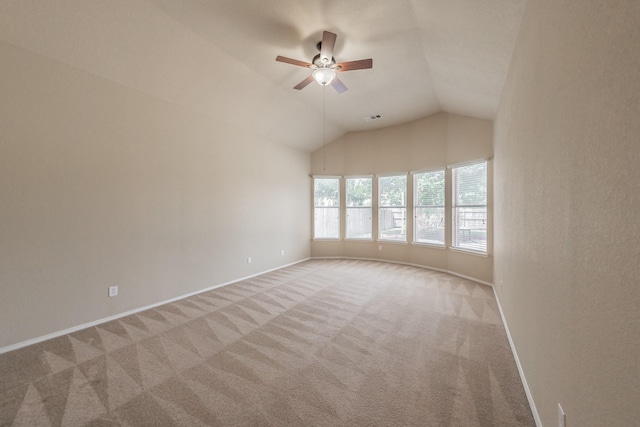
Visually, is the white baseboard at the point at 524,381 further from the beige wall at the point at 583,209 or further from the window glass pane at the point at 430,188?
the window glass pane at the point at 430,188

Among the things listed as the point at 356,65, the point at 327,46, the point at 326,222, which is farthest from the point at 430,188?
the point at 327,46

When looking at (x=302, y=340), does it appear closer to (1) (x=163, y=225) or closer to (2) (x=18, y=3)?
(1) (x=163, y=225)

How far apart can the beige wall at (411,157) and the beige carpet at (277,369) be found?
190 centimetres

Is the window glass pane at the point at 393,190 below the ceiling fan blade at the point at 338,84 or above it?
below

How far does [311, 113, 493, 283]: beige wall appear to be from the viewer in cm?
479


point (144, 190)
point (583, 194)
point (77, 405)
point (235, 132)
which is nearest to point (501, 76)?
point (583, 194)

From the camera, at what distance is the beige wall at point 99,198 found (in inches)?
102

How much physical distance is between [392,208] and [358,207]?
93 cm

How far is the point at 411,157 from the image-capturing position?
20.3 feet

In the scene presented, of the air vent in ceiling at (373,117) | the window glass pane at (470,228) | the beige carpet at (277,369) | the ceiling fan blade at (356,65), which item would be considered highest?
the air vent in ceiling at (373,117)

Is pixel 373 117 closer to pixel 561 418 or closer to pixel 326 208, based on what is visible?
pixel 326 208

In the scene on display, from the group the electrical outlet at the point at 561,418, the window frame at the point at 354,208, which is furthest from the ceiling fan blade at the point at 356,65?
the window frame at the point at 354,208

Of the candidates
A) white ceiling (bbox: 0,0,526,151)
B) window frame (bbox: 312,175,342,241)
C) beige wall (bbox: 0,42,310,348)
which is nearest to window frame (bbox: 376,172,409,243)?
window frame (bbox: 312,175,342,241)

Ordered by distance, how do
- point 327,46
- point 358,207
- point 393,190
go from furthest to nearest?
1. point 358,207
2. point 393,190
3. point 327,46
